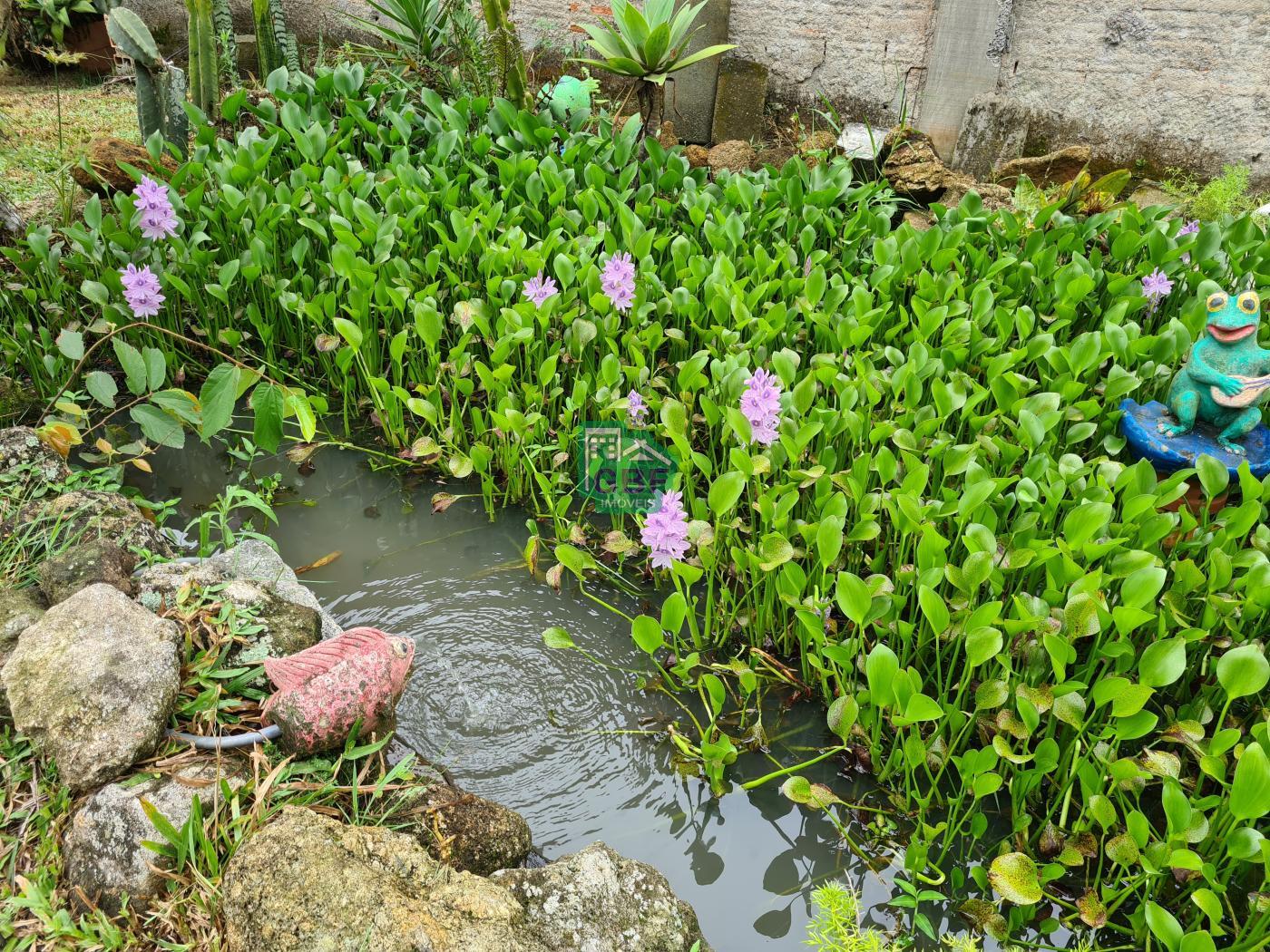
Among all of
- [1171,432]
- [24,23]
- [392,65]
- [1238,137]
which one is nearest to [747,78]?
[392,65]

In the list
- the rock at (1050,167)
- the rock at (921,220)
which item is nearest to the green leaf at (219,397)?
the rock at (921,220)

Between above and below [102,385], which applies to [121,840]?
below

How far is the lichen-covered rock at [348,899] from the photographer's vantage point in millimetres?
1424

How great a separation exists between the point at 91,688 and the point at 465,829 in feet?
2.52

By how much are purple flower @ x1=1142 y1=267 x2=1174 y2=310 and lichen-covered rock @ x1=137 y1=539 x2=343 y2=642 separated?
2.95 metres

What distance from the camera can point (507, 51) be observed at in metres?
4.85

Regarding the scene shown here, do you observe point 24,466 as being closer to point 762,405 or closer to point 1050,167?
point 762,405

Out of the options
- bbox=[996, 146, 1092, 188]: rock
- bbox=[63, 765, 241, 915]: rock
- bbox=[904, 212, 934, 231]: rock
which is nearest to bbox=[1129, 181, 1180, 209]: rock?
bbox=[996, 146, 1092, 188]: rock

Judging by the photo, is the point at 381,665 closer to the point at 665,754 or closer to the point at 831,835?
the point at 665,754

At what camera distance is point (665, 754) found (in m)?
2.28

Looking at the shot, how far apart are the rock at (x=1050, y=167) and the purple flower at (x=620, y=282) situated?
2865 millimetres

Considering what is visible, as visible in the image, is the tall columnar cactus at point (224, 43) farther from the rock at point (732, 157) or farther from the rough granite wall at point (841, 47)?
the rock at point (732, 157)

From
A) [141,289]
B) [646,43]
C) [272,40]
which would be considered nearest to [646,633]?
[141,289]

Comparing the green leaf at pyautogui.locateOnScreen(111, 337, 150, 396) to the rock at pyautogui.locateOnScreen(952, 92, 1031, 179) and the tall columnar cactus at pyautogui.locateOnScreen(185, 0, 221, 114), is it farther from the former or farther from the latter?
the rock at pyautogui.locateOnScreen(952, 92, 1031, 179)
